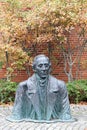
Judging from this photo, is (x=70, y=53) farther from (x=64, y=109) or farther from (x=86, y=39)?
(x=64, y=109)

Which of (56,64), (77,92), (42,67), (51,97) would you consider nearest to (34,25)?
(56,64)

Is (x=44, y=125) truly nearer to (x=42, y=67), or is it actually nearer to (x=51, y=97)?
(x=51, y=97)

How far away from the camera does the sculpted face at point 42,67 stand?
8500 mm

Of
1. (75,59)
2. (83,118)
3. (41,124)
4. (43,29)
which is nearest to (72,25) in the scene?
(43,29)

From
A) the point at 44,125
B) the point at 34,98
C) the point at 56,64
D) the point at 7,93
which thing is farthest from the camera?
the point at 56,64

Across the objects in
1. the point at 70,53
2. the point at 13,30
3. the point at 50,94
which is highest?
the point at 13,30

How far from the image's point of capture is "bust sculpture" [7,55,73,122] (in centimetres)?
845

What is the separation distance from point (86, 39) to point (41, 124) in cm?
630

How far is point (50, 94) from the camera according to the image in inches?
334

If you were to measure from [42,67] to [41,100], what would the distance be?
722 millimetres

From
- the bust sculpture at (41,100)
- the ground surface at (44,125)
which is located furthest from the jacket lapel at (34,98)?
the ground surface at (44,125)

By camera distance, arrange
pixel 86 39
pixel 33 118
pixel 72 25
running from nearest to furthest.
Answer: pixel 33 118 < pixel 72 25 < pixel 86 39

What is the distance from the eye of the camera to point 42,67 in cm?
852

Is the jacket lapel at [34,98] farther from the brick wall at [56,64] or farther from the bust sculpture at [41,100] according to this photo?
the brick wall at [56,64]
